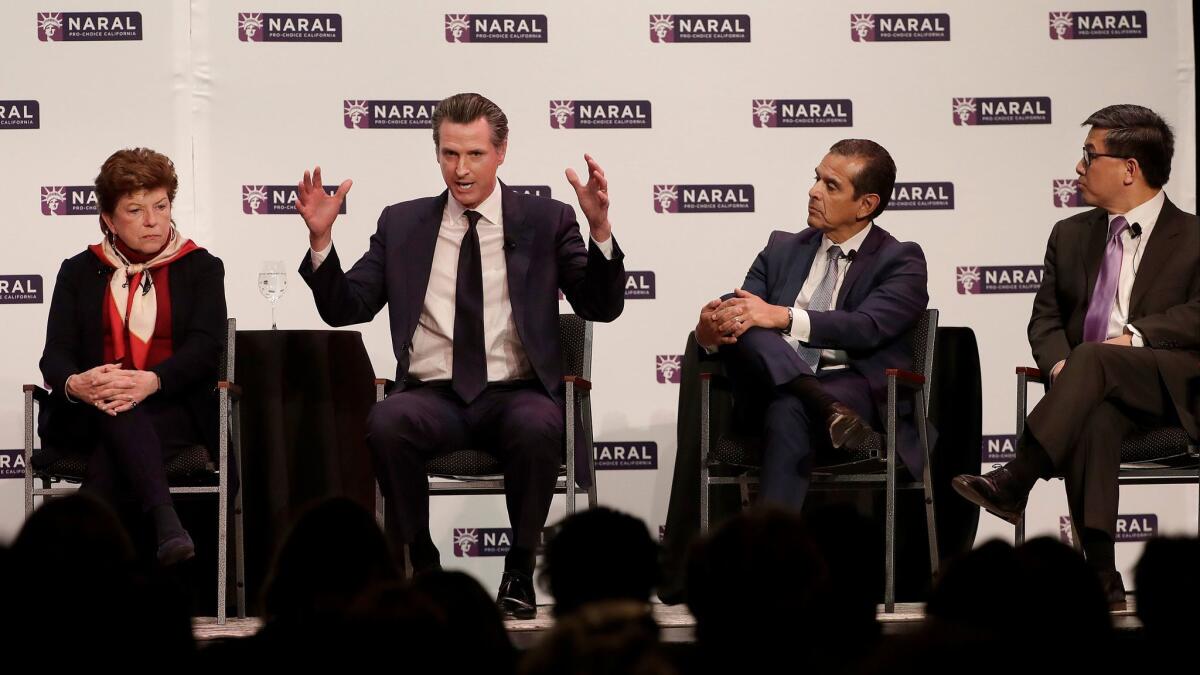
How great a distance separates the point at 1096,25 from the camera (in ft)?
17.8

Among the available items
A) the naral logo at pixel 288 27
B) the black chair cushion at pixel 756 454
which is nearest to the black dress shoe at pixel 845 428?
the black chair cushion at pixel 756 454

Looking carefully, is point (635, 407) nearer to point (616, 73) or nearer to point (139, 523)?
point (616, 73)

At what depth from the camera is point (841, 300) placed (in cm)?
411

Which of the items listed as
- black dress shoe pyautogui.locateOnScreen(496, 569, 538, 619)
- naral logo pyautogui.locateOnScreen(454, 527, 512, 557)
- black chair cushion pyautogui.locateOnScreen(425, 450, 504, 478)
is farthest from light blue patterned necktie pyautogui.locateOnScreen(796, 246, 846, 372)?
naral logo pyautogui.locateOnScreen(454, 527, 512, 557)

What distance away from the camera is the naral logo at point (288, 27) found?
5289mm

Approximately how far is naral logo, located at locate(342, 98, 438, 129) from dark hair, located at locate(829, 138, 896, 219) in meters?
1.79

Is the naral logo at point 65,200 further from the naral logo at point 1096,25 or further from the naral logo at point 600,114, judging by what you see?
the naral logo at point 1096,25

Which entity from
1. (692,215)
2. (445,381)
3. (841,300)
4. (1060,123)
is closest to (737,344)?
(841,300)

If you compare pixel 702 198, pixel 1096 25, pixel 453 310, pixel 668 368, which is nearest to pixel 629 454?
pixel 668 368

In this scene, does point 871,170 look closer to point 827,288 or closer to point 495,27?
point 827,288

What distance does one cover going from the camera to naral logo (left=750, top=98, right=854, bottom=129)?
5398mm

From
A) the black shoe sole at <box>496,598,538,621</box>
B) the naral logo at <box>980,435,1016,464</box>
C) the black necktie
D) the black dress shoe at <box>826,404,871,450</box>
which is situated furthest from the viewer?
the naral logo at <box>980,435,1016,464</box>

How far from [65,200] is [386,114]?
1.24 metres

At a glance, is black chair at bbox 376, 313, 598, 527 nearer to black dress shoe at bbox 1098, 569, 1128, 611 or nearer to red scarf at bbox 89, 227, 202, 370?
red scarf at bbox 89, 227, 202, 370
